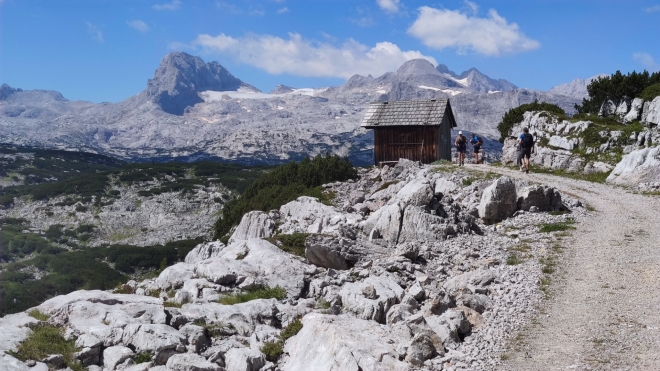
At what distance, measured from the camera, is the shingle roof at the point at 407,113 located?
46.1 metres

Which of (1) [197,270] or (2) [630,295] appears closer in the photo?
(2) [630,295]

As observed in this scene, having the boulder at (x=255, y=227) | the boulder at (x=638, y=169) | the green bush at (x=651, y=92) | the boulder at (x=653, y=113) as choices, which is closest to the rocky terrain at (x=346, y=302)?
the boulder at (x=255, y=227)

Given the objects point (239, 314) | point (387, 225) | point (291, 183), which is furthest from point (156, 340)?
point (291, 183)

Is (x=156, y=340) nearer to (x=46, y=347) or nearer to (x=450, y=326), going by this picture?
(x=46, y=347)

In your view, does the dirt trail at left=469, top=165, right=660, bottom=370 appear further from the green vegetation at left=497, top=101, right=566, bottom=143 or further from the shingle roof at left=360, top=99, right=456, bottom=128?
the green vegetation at left=497, top=101, right=566, bottom=143

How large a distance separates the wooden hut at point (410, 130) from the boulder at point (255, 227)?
61.5 feet

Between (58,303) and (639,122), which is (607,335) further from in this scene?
(639,122)

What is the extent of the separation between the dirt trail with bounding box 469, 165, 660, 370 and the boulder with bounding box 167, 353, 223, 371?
6.70 m

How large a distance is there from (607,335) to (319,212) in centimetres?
1862

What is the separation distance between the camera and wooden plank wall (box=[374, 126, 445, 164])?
46.0 m

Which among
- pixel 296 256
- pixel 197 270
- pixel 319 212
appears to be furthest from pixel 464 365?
pixel 319 212

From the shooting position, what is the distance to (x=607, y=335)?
11.5 m

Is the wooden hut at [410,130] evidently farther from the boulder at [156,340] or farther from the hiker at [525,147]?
the boulder at [156,340]

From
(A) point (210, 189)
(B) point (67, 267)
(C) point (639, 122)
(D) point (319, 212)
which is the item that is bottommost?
(B) point (67, 267)
